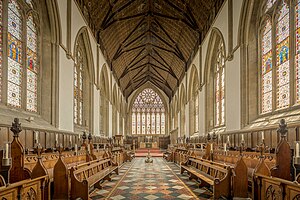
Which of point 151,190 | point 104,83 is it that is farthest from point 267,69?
point 104,83

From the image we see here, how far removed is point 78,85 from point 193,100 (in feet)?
35.5

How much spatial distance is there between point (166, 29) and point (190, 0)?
577cm

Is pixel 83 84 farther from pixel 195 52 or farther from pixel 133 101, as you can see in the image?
pixel 133 101

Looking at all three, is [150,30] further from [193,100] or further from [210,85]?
[210,85]

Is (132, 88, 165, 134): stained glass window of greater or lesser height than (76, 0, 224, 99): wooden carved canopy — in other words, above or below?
below

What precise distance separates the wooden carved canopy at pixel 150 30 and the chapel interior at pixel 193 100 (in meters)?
0.11

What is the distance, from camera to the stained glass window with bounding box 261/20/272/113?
33.3 feet

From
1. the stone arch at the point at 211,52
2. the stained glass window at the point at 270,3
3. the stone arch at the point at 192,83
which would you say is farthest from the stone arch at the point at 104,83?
the stained glass window at the point at 270,3

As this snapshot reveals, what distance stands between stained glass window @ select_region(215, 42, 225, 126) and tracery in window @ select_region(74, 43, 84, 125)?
24.9 ft

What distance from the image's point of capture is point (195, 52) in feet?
68.6

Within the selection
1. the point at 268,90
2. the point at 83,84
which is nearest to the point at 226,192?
the point at 268,90

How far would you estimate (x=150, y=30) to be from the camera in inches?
930

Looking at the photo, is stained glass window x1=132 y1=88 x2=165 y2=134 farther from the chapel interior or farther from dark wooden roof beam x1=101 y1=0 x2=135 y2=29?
dark wooden roof beam x1=101 y1=0 x2=135 y2=29

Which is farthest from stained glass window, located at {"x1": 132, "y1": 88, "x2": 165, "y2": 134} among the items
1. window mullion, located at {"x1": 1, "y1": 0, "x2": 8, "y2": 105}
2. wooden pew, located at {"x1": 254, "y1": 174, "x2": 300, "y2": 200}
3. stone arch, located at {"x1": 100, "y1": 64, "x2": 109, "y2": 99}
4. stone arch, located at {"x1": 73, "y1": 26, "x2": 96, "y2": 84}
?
wooden pew, located at {"x1": 254, "y1": 174, "x2": 300, "y2": 200}
